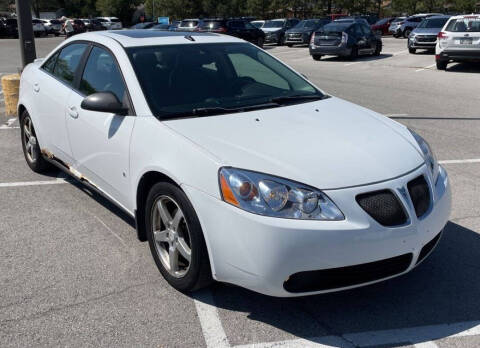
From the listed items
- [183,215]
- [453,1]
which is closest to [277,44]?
[453,1]

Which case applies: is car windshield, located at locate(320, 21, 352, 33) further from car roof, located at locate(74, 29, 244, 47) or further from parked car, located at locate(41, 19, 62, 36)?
parked car, located at locate(41, 19, 62, 36)

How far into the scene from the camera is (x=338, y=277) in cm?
308

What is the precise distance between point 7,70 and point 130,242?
1580 cm

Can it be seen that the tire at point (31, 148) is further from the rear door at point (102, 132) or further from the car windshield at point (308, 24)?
the car windshield at point (308, 24)

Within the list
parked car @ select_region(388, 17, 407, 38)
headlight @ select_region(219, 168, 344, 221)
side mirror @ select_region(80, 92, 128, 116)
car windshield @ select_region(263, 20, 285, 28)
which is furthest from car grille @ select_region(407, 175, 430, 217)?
parked car @ select_region(388, 17, 407, 38)

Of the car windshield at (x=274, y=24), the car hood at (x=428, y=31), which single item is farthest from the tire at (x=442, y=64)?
the car windshield at (x=274, y=24)

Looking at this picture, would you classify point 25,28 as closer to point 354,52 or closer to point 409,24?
point 354,52

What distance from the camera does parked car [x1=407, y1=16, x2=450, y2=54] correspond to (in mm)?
22172

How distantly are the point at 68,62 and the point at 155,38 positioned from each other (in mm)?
1048

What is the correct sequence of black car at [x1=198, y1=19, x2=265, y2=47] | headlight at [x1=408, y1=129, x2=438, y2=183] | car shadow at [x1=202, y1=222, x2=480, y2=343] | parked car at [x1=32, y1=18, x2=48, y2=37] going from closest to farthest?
1. car shadow at [x1=202, y1=222, x2=480, y2=343]
2. headlight at [x1=408, y1=129, x2=438, y2=183]
3. black car at [x1=198, y1=19, x2=265, y2=47]
4. parked car at [x1=32, y1=18, x2=48, y2=37]

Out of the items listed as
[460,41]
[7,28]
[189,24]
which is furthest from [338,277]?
[7,28]

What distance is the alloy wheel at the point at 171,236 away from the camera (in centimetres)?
348

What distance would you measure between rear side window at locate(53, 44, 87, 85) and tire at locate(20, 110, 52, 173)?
0.83 metres

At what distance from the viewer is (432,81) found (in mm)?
14758
